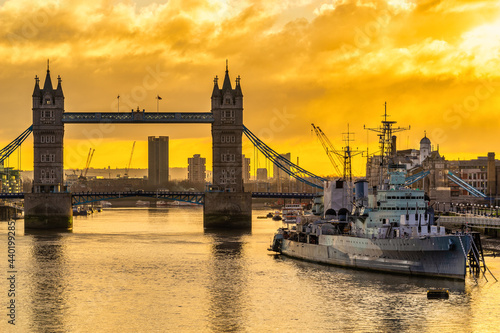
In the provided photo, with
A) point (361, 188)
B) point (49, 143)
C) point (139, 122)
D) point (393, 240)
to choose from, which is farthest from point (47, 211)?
point (393, 240)

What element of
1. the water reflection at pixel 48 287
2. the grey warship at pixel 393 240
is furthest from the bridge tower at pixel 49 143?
the grey warship at pixel 393 240

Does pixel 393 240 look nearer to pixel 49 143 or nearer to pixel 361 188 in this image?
pixel 361 188

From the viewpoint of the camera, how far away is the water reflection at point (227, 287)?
151ft

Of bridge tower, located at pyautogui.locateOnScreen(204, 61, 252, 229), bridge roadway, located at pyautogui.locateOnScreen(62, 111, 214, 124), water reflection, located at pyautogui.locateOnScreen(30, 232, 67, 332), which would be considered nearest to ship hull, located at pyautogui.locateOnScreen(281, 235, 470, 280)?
water reflection, located at pyautogui.locateOnScreen(30, 232, 67, 332)

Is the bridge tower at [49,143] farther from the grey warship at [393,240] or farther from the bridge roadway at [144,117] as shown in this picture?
the grey warship at [393,240]

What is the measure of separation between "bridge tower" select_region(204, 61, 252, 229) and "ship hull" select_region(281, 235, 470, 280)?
49202mm

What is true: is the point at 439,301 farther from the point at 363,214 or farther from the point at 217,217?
the point at 217,217

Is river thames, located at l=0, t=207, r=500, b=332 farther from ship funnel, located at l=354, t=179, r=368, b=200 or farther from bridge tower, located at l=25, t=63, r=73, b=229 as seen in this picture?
bridge tower, located at l=25, t=63, r=73, b=229

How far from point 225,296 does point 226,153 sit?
214 feet

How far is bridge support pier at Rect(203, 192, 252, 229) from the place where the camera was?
116 m

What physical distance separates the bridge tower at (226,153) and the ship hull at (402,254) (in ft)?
161

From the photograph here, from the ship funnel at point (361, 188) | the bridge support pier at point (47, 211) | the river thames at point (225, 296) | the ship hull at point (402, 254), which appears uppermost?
the ship funnel at point (361, 188)

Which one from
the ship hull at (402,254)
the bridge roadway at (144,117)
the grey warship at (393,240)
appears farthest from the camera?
the bridge roadway at (144,117)

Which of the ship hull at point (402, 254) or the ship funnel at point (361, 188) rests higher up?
the ship funnel at point (361, 188)
